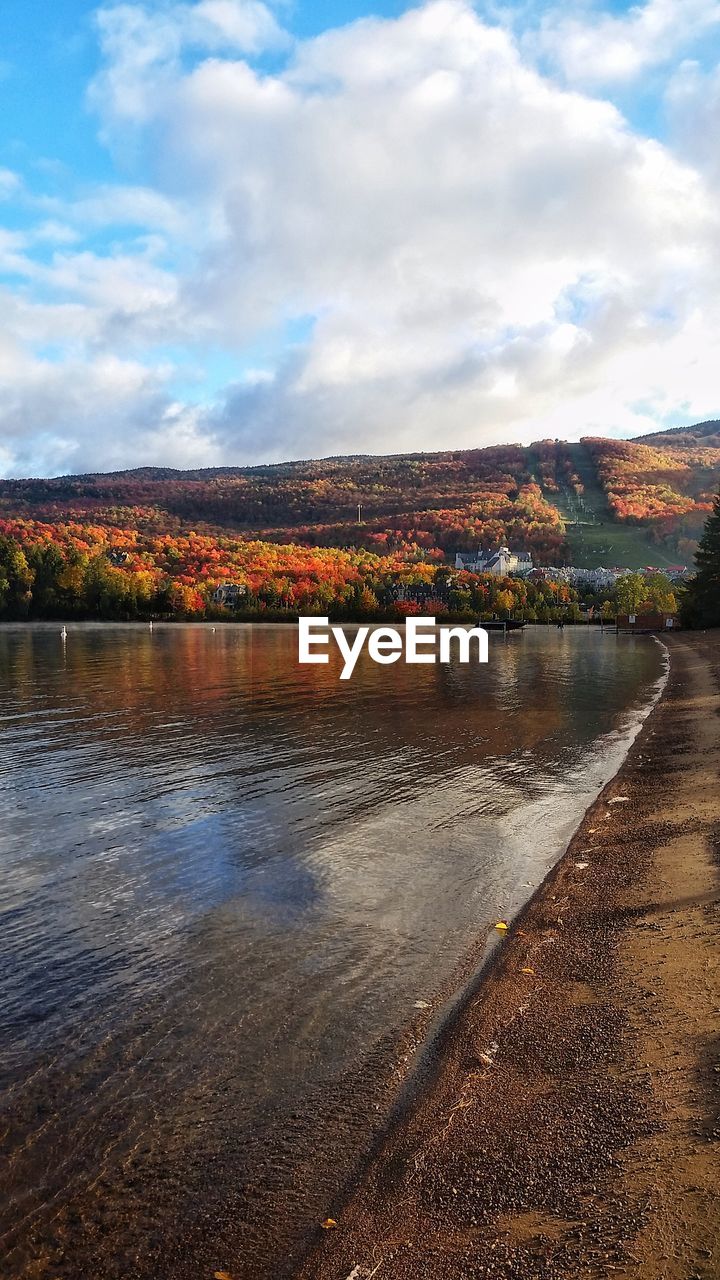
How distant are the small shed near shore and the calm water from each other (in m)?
148

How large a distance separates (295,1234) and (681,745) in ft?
75.7

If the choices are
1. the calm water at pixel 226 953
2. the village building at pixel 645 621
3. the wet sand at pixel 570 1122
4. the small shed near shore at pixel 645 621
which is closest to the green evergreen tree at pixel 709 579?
the small shed near shore at pixel 645 621

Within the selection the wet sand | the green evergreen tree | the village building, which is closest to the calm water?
the wet sand

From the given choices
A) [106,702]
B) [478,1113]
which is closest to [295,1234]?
[478,1113]

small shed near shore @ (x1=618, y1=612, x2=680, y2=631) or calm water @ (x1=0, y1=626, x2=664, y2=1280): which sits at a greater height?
small shed near shore @ (x1=618, y1=612, x2=680, y2=631)

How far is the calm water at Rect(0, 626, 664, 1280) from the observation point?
672 cm

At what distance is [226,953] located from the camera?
11875mm

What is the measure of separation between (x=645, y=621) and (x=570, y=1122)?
183554mm

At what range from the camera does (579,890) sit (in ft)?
44.5

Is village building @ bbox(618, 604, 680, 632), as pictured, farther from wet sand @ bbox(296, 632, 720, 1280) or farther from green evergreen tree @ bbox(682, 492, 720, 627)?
wet sand @ bbox(296, 632, 720, 1280)

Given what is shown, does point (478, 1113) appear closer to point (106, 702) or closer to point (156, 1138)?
point (156, 1138)

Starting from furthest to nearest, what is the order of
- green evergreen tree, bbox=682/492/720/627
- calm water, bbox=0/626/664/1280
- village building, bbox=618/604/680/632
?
village building, bbox=618/604/680/632, green evergreen tree, bbox=682/492/720/627, calm water, bbox=0/626/664/1280

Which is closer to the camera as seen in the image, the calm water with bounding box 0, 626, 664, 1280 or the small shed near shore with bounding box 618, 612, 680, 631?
the calm water with bounding box 0, 626, 664, 1280

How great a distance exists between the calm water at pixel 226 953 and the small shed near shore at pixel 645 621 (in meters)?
148
